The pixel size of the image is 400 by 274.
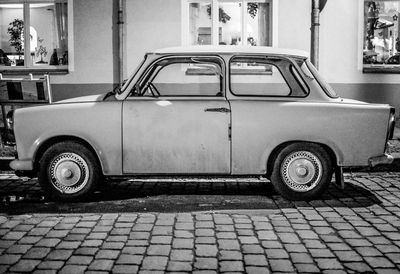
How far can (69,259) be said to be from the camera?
13.9 ft

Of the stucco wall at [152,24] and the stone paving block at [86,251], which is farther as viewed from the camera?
the stucco wall at [152,24]

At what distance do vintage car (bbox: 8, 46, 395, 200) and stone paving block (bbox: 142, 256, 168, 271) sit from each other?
79.9 inches

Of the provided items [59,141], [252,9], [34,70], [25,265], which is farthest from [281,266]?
[34,70]

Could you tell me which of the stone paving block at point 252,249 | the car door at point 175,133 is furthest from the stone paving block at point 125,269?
the car door at point 175,133

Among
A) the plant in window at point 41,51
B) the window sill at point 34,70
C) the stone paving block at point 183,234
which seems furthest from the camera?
the plant in window at point 41,51

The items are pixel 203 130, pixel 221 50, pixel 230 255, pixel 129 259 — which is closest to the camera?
pixel 129 259

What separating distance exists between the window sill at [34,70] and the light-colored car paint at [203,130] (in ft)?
20.4

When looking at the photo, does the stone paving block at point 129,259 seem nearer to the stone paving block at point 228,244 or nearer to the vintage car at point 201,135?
the stone paving block at point 228,244

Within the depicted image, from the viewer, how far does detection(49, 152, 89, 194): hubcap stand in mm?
6219

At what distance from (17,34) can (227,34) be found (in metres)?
4.51

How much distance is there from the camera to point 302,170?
6203 mm

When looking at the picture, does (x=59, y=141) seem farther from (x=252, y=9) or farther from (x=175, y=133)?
(x=252, y=9)

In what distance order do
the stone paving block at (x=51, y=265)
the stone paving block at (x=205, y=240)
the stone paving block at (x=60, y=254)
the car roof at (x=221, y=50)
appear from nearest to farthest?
the stone paving block at (x=51, y=265) → the stone paving block at (x=60, y=254) → the stone paving block at (x=205, y=240) → the car roof at (x=221, y=50)

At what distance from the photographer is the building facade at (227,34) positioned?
11.9 metres
